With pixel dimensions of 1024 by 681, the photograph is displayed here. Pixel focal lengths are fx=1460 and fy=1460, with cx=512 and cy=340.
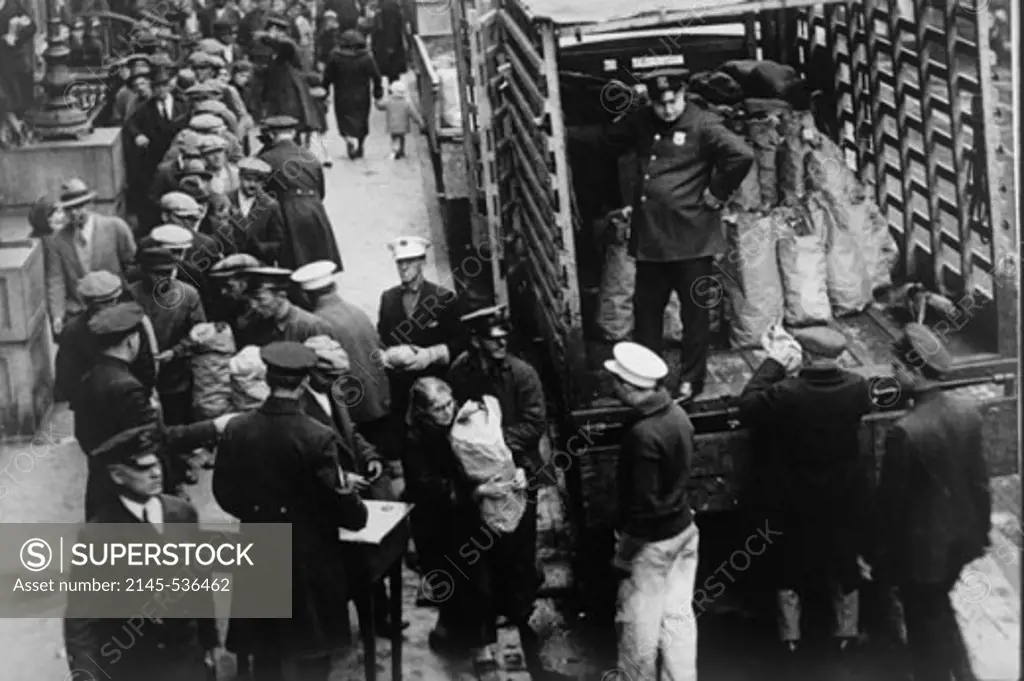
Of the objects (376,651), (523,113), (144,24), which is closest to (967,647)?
(376,651)

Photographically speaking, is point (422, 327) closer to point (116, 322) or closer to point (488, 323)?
point (488, 323)

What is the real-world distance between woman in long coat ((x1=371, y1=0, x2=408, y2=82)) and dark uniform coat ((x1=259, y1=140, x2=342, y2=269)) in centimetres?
607

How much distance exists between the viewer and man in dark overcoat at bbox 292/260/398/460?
680 centimetres

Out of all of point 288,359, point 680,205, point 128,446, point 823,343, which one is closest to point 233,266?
point 128,446

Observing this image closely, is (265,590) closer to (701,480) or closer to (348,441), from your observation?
(348,441)

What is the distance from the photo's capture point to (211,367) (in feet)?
23.5

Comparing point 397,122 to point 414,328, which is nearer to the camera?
point 414,328

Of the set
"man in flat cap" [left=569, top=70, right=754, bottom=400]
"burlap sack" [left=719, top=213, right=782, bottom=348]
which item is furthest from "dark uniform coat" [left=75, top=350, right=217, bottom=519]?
"burlap sack" [left=719, top=213, right=782, bottom=348]

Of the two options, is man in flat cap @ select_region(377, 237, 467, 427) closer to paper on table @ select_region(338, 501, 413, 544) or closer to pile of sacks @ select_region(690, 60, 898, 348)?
paper on table @ select_region(338, 501, 413, 544)

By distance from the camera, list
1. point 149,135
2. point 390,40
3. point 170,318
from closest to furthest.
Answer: point 170,318
point 149,135
point 390,40

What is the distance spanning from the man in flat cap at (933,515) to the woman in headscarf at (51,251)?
420cm

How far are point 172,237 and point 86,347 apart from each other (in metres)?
1.00

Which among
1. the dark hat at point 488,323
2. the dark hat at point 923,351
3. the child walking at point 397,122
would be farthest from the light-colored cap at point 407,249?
the child walking at point 397,122

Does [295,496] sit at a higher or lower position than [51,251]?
lower
